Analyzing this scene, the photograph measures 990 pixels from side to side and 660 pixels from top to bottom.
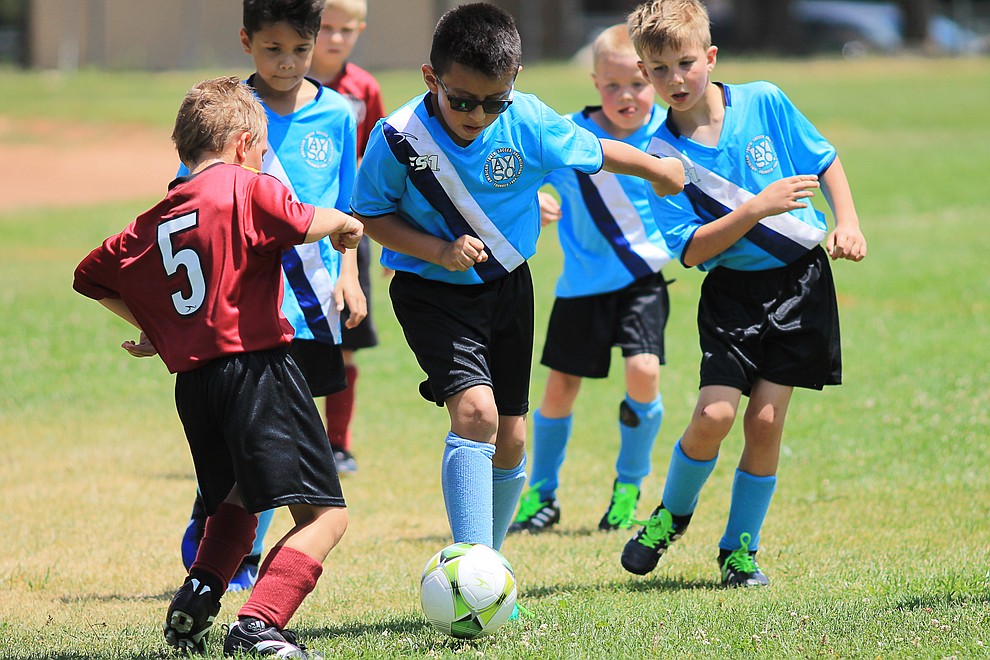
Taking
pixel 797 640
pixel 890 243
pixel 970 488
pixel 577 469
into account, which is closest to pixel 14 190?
pixel 890 243

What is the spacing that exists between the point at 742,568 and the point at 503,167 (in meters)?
1.79

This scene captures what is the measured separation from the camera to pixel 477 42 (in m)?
3.97

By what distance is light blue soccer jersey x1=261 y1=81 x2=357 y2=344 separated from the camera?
16.4 feet

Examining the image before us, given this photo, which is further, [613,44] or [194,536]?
[613,44]

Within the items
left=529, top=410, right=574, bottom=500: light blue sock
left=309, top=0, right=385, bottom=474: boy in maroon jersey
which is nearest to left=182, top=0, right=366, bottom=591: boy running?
left=309, top=0, right=385, bottom=474: boy in maroon jersey

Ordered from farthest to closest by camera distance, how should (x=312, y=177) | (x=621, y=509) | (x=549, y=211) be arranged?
(x=621, y=509)
(x=549, y=211)
(x=312, y=177)

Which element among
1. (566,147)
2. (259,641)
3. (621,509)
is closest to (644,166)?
(566,147)

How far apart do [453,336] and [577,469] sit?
10.8 ft

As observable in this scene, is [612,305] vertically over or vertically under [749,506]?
over

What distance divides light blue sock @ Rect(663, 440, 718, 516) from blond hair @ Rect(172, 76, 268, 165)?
2016 millimetres

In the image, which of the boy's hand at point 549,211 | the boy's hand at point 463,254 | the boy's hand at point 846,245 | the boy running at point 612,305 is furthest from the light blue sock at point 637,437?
the boy's hand at point 463,254

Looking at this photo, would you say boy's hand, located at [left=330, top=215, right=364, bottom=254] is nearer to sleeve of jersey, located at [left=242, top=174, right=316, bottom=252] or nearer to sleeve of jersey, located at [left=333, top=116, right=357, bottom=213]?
sleeve of jersey, located at [left=242, top=174, right=316, bottom=252]

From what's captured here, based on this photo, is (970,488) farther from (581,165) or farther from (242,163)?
(242,163)

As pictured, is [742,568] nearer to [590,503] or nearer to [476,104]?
[590,503]
